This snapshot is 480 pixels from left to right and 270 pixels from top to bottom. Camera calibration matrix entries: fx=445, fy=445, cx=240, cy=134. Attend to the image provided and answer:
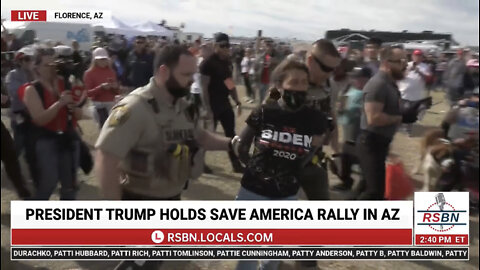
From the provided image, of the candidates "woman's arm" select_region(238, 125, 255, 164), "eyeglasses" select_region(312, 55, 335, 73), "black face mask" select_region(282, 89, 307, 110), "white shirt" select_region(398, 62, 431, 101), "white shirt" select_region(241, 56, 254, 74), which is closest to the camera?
"black face mask" select_region(282, 89, 307, 110)

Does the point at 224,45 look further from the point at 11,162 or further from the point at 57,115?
the point at 11,162

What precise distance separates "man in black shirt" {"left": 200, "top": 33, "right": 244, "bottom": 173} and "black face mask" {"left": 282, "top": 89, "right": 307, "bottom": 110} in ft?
7.41

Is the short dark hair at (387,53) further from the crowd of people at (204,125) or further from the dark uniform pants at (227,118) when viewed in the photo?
the dark uniform pants at (227,118)

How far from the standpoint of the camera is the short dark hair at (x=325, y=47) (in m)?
2.69

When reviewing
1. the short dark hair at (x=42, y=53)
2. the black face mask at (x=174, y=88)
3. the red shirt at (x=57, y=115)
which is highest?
the black face mask at (x=174, y=88)

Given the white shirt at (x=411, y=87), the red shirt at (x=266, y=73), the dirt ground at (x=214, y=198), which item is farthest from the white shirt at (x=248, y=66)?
the white shirt at (x=411, y=87)

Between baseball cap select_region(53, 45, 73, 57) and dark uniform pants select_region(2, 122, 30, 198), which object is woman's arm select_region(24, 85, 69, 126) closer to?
baseball cap select_region(53, 45, 73, 57)

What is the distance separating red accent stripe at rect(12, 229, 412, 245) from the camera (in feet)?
7.83

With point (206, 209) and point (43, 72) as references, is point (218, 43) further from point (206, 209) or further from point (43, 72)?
point (206, 209)

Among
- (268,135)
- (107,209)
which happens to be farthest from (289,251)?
(107,209)

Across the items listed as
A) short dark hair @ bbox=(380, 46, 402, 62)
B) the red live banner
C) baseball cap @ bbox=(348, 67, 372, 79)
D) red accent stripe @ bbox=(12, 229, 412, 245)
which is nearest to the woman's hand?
the red live banner

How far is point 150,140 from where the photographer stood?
191 cm

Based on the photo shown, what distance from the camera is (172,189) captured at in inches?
82.5

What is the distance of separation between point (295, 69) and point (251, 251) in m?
0.99
